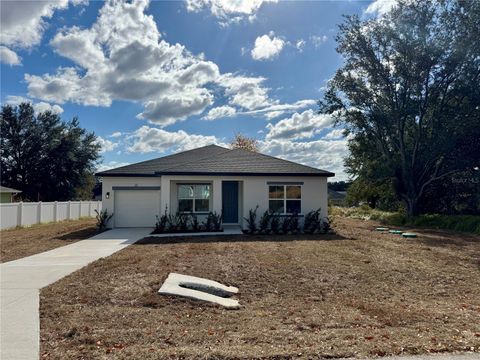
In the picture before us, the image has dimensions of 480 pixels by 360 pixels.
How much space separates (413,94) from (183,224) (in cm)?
1724

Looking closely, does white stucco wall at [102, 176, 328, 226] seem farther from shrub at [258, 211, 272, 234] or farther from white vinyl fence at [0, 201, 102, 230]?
white vinyl fence at [0, 201, 102, 230]

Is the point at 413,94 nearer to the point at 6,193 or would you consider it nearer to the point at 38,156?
the point at 6,193

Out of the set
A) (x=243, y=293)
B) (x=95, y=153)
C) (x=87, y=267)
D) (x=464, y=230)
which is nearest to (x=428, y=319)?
(x=243, y=293)

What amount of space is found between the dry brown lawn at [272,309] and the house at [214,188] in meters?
6.52

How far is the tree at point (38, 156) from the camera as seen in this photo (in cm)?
4303

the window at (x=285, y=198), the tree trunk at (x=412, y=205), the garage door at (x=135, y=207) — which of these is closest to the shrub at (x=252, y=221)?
the window at (x=285, y=198)

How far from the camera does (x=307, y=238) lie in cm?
1444

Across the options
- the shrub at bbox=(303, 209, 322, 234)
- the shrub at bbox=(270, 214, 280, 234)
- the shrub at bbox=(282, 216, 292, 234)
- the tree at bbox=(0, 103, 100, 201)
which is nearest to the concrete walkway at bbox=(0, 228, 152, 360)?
the shrub at bbox=(270, 214, 280, 234)

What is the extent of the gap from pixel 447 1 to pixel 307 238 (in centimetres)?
1761

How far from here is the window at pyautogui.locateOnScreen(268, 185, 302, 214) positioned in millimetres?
17281

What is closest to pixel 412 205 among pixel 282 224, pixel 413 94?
pixel 413 94

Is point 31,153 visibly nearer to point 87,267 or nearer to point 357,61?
point 357,61

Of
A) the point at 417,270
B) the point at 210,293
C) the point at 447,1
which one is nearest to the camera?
the point at 210,293

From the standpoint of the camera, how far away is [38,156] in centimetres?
4384
